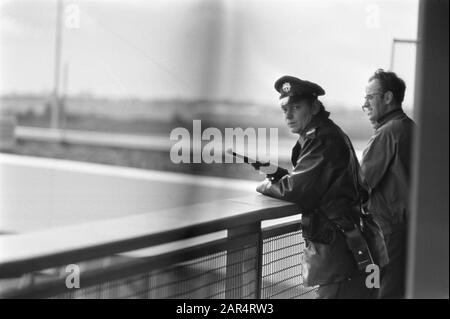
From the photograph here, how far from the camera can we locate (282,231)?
2246 millimetres

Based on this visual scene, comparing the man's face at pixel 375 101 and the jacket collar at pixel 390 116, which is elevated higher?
the man's face at pixel 375 101

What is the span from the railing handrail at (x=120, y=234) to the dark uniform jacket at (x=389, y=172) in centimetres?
49

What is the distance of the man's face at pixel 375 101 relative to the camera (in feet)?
8.03

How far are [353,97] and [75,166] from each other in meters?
1.18

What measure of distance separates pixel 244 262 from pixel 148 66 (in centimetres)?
70

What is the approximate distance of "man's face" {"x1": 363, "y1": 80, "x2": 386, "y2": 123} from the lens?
245 cm

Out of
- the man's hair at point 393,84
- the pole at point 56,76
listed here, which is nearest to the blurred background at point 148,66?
the pole at point 56,76

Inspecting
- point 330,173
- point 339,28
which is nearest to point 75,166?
point 330,173

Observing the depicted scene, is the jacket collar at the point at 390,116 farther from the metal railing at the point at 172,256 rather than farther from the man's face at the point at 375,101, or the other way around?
the metal railing at the point at 172,256

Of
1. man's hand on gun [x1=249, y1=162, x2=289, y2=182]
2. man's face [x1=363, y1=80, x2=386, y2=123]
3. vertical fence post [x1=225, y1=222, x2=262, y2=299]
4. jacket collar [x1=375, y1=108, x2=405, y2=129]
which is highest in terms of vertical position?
man's face [x1=363, y1=80, x2=386, y2=123]

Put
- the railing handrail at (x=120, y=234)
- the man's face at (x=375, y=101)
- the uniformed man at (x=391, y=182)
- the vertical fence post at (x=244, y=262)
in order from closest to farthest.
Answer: the railing handrail at (x=120, y=234), the vertical fence post at (x=244, y=262), the uniformed man at (x=391, y=182), the man's face at (x=375, y=101)

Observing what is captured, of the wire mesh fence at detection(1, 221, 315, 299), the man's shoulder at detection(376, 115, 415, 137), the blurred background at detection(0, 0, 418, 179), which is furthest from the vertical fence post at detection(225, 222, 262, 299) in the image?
the man's shoulder at detection(376, 115, 415, 137)

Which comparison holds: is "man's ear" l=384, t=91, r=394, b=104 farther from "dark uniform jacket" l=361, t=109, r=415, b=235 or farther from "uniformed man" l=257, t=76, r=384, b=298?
"uniformed man" l=257, t=76, r=384, b=298
